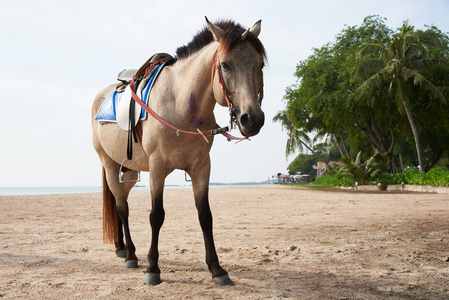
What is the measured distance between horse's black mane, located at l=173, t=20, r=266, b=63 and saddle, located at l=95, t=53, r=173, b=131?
0.35 metres

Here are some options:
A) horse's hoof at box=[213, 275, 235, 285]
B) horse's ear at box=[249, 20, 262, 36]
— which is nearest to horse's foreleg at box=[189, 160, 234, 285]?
horse's hoof at box=[213, 275, 235, 285]

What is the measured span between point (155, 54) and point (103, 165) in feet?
6.26

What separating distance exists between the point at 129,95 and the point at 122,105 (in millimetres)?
151

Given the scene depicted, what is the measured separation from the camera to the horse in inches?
135

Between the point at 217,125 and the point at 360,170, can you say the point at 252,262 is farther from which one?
the point at 360,170

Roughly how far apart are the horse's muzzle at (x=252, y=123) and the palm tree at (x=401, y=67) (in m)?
23.5

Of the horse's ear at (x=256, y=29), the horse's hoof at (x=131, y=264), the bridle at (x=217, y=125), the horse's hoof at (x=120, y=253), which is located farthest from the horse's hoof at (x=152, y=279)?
the horse's ear at (x=256, y=29)

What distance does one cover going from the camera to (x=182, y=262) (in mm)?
4938

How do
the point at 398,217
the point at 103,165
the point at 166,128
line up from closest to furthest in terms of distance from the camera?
1. the point at 166,128
2. the point at 103,165
3. the point at 398,217

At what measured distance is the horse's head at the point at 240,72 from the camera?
3.28 meters

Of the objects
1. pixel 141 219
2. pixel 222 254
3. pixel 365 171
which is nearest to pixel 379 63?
pixel 365 171

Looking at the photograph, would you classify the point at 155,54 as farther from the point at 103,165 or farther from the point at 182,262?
the point at 182,262

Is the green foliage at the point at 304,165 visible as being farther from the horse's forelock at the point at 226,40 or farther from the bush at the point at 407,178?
the horse's forelock at the point at 226,40

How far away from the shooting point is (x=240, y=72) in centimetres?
341
